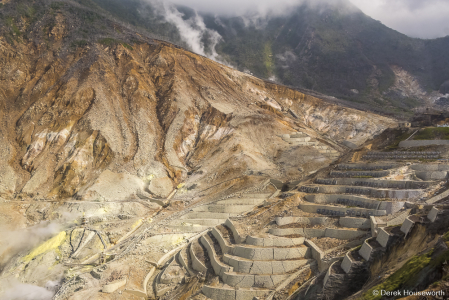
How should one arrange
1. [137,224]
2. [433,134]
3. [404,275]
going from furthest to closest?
[433,134]
[137,224]
[404,275]

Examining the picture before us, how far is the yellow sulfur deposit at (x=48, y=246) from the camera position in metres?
34.4

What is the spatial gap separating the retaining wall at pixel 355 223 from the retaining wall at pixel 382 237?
4.29 m

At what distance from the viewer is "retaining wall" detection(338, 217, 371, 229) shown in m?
23.6

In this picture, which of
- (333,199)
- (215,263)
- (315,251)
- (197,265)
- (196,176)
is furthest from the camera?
(196,176)

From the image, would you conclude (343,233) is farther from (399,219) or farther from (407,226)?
(407,226)

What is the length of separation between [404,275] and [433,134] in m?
33.2

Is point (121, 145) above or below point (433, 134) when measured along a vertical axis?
above

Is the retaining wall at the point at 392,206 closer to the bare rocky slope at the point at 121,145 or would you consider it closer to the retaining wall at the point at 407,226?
the retaining wall at the point at 407,226

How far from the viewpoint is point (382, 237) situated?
18844 millimetres

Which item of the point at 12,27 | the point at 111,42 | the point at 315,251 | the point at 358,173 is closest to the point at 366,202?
the point at 315,251

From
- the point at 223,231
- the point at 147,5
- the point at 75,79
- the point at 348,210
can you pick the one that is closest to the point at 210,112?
the point at 75,79

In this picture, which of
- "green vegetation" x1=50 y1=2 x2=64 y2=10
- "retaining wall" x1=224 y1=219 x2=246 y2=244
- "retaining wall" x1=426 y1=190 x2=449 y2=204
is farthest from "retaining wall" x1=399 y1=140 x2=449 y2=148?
"green vegetation" x1=50 y1=2 x2=64 y2=10

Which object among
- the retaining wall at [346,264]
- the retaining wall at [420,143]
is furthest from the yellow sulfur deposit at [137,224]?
the retaining wall at [420,143]

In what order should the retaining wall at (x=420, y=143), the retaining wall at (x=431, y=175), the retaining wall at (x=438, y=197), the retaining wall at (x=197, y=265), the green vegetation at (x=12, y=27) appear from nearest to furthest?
the retaining wall at (x=438, y=197)
the retaining wall at (x=197, y=265)
the retaining wall at (x=431, y=175)
the retaining wall at (x=420, y=143)
the green vegetation at (x=12, y=27)
